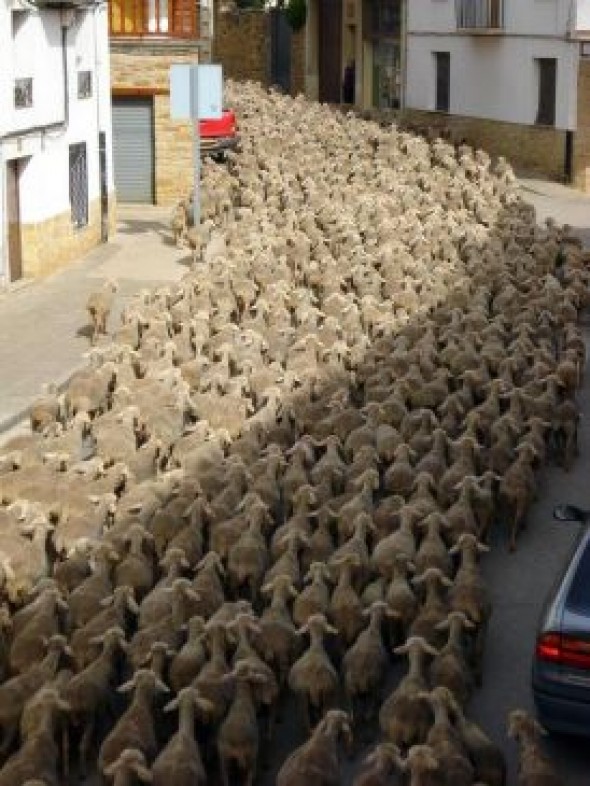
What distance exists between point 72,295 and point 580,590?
1486cm

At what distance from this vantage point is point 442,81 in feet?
139

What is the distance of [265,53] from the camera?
5666 centimetres

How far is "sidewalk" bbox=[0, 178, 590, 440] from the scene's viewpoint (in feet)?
58.2

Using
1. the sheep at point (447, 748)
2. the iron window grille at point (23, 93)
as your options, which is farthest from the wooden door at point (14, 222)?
the sheep at point (447, 748)

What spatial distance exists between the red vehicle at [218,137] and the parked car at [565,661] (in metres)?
24.0

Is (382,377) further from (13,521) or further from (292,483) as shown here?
(13,521)

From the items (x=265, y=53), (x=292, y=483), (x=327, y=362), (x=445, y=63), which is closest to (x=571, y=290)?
(x=327, y=362)

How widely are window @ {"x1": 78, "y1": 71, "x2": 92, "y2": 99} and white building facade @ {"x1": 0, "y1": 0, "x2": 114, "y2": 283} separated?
0.06 ft

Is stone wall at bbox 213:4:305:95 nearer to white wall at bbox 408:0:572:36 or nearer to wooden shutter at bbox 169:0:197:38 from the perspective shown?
white wall at bbox 408:0:572:36

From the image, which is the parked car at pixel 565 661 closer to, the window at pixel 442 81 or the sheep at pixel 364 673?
the sheep at pixel 364 673

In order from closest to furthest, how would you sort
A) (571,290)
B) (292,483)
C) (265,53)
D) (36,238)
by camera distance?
(292,483)
(571,290)
(36,238)
(265,53)

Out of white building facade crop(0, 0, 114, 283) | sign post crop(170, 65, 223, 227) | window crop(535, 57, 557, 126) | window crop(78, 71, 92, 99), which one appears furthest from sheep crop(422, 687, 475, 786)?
window crop(535, 57, 557, 126)

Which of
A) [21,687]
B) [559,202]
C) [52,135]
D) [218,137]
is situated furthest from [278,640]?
[559,202]

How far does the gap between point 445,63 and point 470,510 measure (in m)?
31.9
